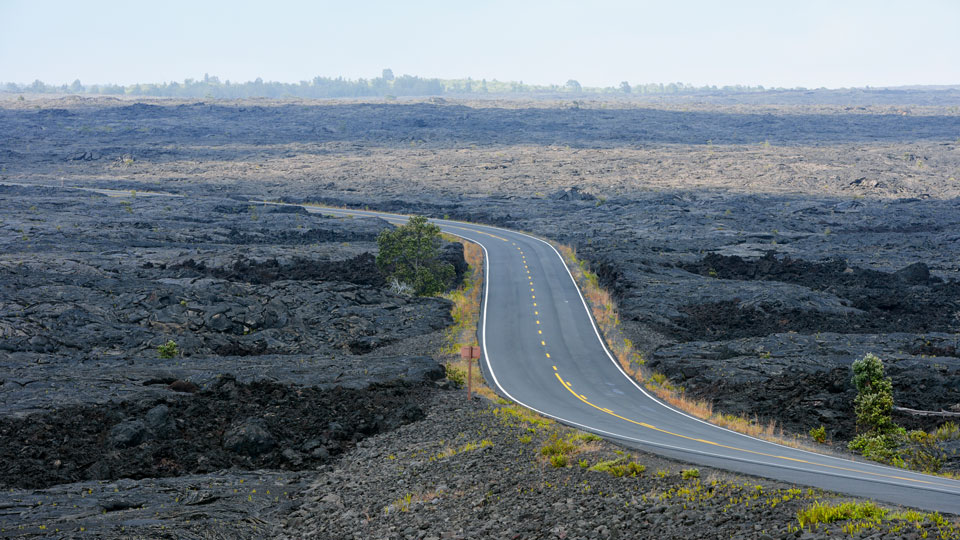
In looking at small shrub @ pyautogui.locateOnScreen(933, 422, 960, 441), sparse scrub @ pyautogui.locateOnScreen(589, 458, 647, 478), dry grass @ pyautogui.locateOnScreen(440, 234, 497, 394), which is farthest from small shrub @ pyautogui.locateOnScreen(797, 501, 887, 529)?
dry grass @ pyautogui.locateOnScreen(440, 234, 497, 394)

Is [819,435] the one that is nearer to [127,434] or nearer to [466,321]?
[127,434]

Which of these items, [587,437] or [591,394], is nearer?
[587,437]

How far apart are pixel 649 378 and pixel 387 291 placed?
63.2 ft

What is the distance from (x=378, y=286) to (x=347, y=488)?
31.3 m

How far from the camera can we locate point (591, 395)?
103 ft

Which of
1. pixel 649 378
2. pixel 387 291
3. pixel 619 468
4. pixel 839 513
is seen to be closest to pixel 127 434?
pixel 619 468

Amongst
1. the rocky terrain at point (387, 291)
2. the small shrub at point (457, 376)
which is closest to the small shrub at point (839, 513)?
the rocky terrain at point (387, 291)

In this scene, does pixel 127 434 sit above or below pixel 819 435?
above

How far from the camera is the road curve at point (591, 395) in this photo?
16547 millimetres

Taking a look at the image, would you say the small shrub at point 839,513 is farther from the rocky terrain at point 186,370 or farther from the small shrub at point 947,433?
the rocky terrain at point 186,370

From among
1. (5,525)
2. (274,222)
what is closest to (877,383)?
(5,525)

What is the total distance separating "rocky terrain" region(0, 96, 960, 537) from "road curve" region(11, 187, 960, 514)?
265cm

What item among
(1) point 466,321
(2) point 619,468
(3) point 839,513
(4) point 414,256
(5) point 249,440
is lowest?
(1) point 466,321

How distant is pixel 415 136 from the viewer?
540 ft
